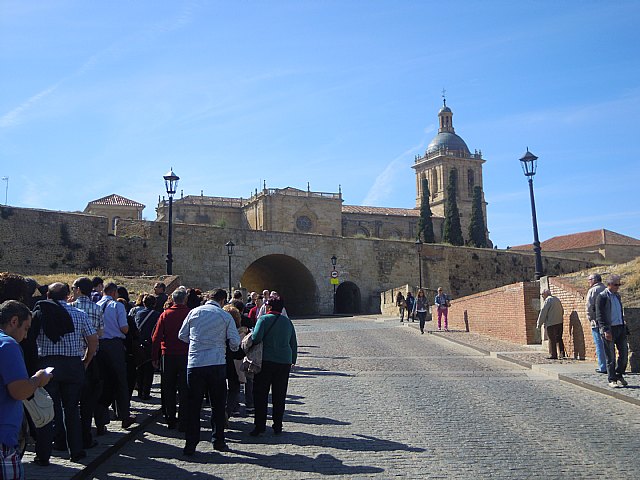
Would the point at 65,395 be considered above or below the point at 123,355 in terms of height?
below

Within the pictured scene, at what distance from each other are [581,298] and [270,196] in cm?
4706

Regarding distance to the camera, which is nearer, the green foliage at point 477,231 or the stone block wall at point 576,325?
the stone block wall at point 576,325

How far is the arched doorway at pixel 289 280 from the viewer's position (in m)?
45.7

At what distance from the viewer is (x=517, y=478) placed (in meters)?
5.20

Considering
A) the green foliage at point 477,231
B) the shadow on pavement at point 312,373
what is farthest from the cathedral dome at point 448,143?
the shadow on pavement at point 312,373

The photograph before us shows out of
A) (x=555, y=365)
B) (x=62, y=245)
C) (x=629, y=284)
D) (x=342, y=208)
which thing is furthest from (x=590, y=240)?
(x=555, y=365)

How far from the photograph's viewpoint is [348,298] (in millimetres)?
50031

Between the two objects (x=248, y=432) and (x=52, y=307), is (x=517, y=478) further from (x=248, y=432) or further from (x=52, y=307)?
(x=52, y=307)

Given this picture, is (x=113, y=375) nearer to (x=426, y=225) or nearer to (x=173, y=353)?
(x=173, y=353)

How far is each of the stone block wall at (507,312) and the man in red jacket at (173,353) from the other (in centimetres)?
1208

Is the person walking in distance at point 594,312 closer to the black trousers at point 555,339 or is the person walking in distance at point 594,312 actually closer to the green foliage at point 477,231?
the black trousers at point 555,339

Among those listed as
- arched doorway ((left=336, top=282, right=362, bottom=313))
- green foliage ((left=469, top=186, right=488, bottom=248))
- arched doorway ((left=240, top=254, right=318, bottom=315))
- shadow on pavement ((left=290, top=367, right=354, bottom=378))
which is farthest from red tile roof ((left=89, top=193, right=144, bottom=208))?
shadow on pavement ((left=290, top=367, right=354, bottom=378))

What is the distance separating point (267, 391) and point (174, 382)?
114cm

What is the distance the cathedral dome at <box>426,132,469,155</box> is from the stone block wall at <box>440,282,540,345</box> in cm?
7000
